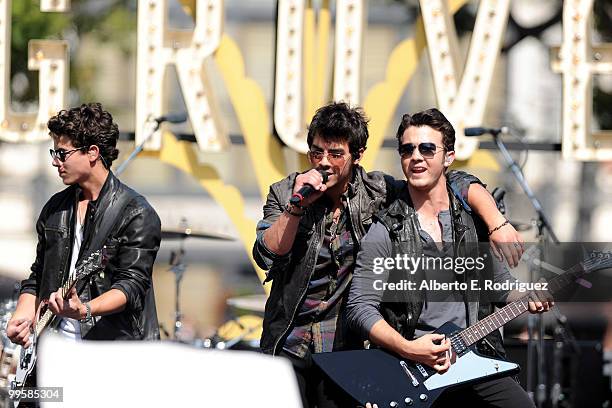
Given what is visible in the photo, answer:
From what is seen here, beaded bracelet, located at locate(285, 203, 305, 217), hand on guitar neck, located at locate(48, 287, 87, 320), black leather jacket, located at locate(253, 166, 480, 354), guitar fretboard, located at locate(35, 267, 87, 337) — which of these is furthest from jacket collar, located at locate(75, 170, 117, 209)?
beaded bracelet, located at locate(285, 203, 305, 217)

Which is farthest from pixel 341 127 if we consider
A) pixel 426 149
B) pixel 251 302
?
pixel 251 302

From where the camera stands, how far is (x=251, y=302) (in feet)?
32.2

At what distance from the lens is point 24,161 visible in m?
24.5

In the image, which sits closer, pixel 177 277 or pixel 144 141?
pixel 144 141

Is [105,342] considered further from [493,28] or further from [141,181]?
[141,181]

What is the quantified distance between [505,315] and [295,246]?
2.78 ft

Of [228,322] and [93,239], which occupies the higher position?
[93,239]

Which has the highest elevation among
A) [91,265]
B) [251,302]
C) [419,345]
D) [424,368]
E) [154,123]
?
[154,123]

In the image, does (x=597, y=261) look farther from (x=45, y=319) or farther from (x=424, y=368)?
(x=45, y=319)

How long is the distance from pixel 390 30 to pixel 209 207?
4.93 m

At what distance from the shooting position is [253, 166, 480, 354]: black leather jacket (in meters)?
4.73

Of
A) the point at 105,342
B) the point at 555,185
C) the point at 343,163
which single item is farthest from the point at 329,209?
the point at 555,185

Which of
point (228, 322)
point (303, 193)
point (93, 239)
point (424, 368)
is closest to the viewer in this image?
point (303, 193)

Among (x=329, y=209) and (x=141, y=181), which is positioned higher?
(x=329, y=209)
